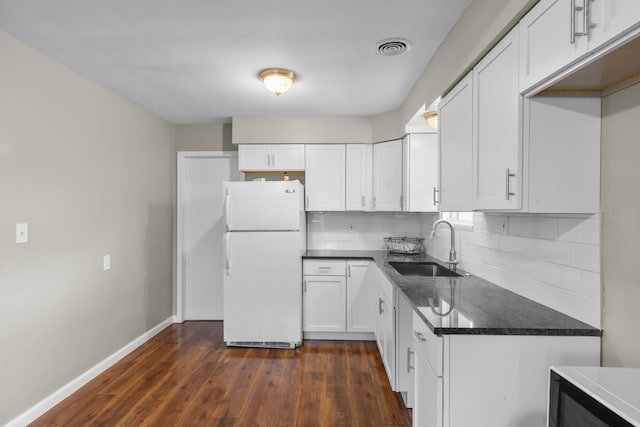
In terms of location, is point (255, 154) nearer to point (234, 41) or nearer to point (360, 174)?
point (360, 174)

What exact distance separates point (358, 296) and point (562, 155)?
2.52m

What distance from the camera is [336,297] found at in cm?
364

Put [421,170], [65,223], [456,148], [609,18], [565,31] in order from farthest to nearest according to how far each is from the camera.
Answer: [421,170] < [65,223] < [456,148] < [565,31] < [609,18]

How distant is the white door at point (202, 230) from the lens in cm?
429

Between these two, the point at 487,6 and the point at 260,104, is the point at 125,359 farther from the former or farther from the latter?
the point at 487,6

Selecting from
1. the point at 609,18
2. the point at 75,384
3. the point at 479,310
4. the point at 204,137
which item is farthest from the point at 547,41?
the point at 204,137

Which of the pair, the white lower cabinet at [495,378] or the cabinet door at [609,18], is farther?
the white lower cabinet at [495,378]

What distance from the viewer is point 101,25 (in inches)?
80.4

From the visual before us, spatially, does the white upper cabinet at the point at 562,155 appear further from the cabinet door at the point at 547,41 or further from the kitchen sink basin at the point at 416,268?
the kitchen sink basin at the point at 416,268

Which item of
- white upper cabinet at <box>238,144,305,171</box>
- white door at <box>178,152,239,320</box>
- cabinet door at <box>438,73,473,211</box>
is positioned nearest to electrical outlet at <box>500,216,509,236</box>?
cabinet door at <box>438,73,473,211</box>

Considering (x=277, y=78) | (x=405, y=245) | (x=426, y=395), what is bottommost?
(x=426, y=395)

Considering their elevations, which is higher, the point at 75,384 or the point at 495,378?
the point at 495,378

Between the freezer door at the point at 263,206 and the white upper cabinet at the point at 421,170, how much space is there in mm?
1088

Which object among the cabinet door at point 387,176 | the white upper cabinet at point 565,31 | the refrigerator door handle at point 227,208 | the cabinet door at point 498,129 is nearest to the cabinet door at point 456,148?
the cabinet door at point 498,129
